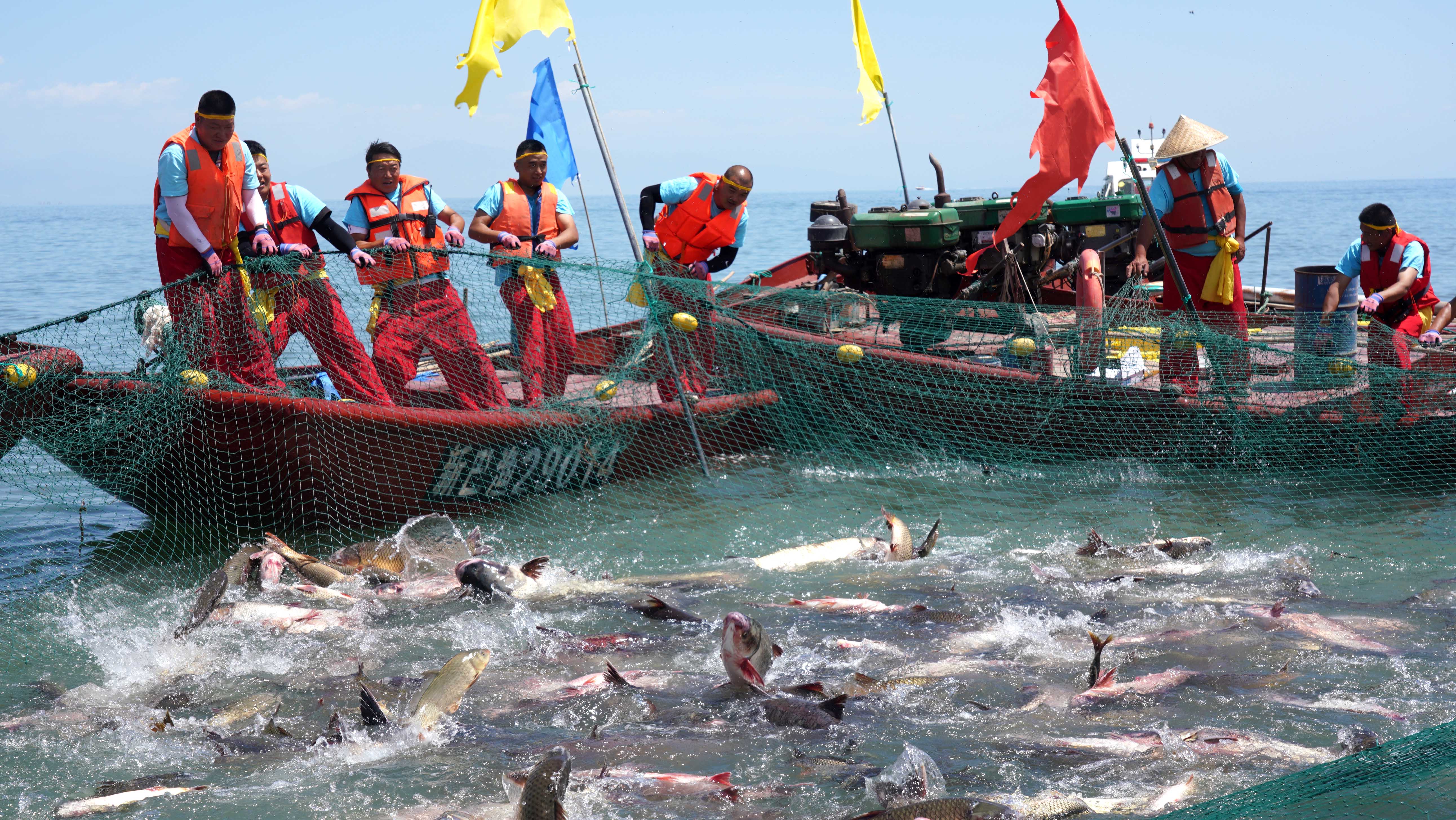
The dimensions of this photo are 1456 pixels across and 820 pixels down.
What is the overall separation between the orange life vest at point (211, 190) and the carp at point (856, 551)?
12.8 ft

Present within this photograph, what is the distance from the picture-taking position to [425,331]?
7.48 m

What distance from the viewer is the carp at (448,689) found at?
180 inches

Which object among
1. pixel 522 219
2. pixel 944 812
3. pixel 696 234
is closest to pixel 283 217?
pixel 522 219

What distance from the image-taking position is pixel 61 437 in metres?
6.34

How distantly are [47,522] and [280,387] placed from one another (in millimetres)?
2602

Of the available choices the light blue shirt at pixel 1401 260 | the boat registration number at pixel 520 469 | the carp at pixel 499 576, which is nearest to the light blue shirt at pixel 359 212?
the boat registration number at pixel 520 469

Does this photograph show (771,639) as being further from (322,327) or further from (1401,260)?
(1401,260)

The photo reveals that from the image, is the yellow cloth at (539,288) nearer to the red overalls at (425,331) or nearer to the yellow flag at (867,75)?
the red overalls at (425,331)

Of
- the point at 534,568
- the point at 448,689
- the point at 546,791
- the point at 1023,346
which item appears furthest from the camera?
the point at 1023,346

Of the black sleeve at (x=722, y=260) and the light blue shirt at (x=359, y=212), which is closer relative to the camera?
the light blue shirt at (x=359, y=212)

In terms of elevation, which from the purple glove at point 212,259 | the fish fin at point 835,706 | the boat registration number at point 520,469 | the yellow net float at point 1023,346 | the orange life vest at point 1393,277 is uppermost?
the purple glove at point 212,259

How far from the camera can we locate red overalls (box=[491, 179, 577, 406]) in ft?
25.1

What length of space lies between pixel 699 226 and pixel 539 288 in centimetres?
176

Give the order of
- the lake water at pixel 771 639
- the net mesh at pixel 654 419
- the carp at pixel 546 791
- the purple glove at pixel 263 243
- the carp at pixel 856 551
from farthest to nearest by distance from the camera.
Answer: the purple glove at pixel 263 243 → the carp at pixel 856 551 → the net mesh at pixel 654 419 → the lake water at pixel 771 639 → the carp at pixel 546 791
